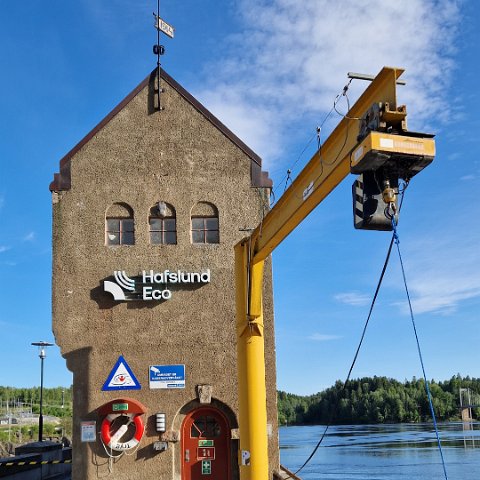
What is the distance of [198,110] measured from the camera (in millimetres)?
15188

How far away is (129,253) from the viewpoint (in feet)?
47.5

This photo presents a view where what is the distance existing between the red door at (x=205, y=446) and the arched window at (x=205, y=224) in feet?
11.8

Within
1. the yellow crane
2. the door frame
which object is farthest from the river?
the yellow crane

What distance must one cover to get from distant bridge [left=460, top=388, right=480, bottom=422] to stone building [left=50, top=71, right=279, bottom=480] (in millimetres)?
74283

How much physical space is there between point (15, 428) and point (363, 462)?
168ft

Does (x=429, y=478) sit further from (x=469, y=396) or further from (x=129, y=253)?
(x=469, y=396)

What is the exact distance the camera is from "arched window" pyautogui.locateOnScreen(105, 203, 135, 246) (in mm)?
14656

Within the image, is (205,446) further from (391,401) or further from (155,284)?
(391,401)

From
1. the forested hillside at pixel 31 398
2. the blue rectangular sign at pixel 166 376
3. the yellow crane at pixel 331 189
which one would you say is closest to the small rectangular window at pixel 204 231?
the blue rectangular sign at pixel 166 376

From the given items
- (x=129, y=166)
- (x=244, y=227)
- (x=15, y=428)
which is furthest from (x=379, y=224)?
(x=15, y=428)

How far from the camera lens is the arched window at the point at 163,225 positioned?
48.2 ft

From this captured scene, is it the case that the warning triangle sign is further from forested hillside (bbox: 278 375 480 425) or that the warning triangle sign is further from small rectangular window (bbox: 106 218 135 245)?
forested hillside (bbox: 278 375 480 425)

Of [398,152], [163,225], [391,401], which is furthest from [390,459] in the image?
[391,401]

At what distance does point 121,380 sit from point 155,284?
2078 mm
